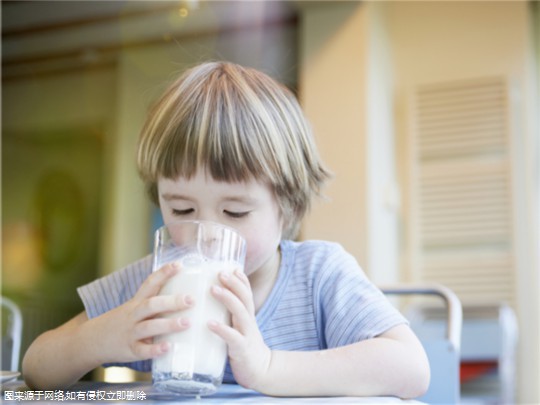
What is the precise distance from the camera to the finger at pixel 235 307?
0.68m

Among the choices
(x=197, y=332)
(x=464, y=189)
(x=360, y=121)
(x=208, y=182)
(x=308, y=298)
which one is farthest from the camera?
(x=464, y=189)

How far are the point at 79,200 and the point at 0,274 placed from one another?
64 cm

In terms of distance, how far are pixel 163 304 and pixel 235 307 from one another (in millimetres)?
65

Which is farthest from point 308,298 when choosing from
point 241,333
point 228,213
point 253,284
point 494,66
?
point 494,66

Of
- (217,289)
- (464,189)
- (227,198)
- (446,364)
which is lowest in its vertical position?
(446,364)

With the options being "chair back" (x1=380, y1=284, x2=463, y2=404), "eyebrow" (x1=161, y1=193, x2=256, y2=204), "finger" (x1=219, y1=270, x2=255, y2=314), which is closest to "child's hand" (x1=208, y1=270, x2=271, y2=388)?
"finger" (x1=219, y1=270, x2=255, y2=314)

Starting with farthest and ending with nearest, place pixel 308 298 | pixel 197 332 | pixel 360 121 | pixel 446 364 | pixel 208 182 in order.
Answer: pixel 360 121
pixel 446 364
pixel 308 298
pixel 208 182
pixel 197 332

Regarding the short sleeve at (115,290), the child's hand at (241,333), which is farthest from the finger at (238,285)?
the short sleeve at (115,290)

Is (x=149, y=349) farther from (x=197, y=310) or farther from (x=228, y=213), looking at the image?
(x=228, y=213)

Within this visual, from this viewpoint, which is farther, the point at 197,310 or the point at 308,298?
the point at 308,298

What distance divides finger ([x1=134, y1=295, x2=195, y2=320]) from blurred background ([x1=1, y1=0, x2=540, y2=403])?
2.27 metres

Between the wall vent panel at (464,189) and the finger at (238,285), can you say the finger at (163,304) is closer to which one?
the finger at (238,285)

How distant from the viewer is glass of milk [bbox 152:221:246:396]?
676mm

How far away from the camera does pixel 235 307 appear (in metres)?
0.68
